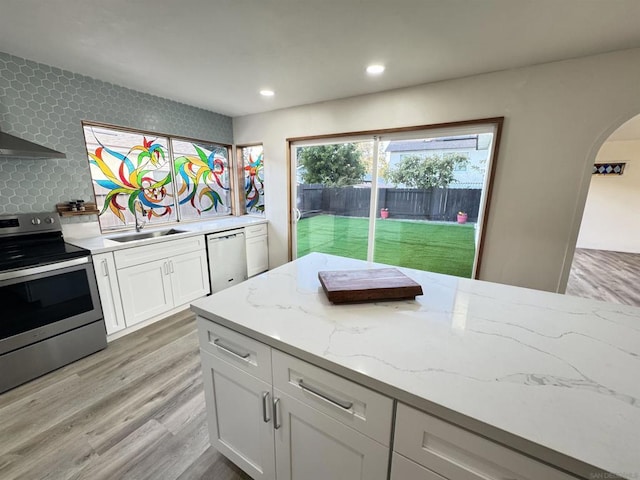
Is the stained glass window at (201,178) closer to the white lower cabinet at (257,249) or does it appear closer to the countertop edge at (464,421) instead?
the white lower cabinet at (257,249)

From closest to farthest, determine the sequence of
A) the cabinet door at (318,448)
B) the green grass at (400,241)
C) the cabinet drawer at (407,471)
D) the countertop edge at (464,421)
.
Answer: the countertop edge at (464,421) < the cabinet drawer at (407,471) < the cabinet door at (318,448) < the green grass at (400,241)

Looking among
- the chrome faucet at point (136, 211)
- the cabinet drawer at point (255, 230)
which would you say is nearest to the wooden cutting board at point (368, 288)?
the cabinet drawer at point (255, 230)

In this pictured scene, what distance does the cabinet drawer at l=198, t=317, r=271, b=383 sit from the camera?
97 cm

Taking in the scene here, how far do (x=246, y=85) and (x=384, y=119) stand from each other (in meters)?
1.52

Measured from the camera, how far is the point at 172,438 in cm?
150

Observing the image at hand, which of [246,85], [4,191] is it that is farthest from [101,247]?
[246,85]

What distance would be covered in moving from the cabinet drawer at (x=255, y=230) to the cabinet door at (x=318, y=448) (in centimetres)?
290

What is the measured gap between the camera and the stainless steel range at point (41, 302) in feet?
5.80

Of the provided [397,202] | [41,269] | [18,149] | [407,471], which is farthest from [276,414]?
[397,202]

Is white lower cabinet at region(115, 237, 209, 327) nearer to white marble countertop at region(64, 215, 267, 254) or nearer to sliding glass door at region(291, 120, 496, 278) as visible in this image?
white marble countertop at region(64, 215, 267, 254)

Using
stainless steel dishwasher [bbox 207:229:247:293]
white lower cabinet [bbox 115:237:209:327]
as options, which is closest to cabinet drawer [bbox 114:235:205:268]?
white lower cabinet [bbox 115:237:209:327]

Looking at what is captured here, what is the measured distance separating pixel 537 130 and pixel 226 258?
3.54m

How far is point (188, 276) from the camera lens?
2.94m

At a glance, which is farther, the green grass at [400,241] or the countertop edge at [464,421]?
the green grass at [400,241]
